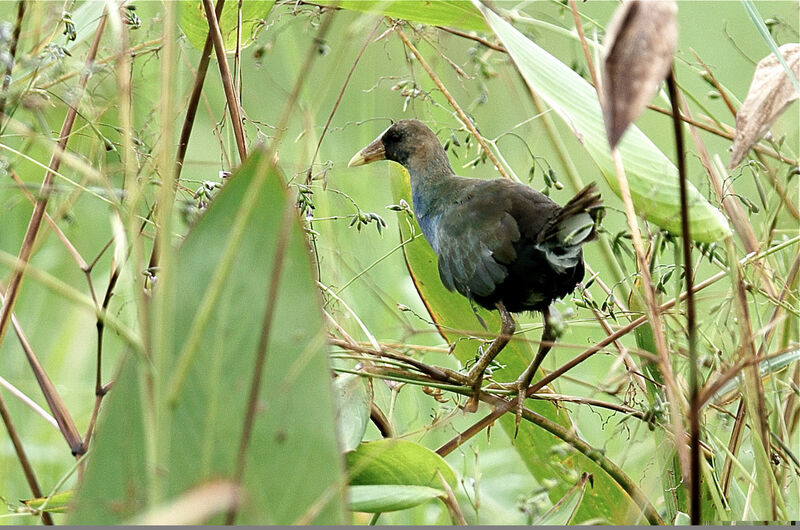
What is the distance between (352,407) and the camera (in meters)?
0.73

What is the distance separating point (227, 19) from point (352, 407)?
0.50m

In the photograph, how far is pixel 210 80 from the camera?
1.79 meters

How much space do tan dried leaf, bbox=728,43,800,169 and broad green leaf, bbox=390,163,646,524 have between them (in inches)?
14.6

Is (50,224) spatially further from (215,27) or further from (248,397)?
(248,397)

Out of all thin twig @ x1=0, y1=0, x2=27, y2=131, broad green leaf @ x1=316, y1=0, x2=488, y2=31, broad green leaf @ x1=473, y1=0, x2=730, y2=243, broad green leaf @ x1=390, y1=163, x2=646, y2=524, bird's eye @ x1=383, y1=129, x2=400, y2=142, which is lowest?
broad green leaf @ x1=390, y1=163, x2=646, y2=524

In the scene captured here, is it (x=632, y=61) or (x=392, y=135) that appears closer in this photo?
(x=632, y=61)

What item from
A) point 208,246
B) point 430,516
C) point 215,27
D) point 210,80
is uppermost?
point 210,80

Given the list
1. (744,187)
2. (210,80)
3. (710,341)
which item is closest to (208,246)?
(710,341)

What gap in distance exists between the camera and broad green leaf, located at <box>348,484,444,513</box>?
596 mm

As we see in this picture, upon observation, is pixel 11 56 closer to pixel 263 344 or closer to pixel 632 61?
pixel 263 344

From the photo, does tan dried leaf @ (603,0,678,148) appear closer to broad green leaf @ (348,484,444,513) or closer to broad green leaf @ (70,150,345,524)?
broad green leaf @ (70,150,345,524)

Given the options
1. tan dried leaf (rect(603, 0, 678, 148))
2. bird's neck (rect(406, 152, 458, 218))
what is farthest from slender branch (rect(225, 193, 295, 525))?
bird's neck (rect(406, 152, 458, 218))

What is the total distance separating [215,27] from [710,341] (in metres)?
0.56

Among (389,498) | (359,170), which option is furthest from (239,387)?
(359,170)
